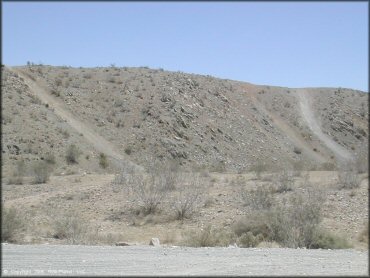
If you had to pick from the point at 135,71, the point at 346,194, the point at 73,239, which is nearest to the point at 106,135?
the point at 135,71

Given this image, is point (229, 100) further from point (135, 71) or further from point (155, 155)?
point (155, 155)

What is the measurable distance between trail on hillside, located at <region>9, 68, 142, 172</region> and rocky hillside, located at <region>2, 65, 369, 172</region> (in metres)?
0.34

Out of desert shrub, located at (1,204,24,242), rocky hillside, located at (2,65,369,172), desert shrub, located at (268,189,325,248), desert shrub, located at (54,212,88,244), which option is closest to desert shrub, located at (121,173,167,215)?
desert shrub, located at (54,212,88,244)

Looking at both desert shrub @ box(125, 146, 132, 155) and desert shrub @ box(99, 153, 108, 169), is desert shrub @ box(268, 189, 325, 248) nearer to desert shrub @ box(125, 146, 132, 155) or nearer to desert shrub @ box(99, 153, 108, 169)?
desert shrub @ box(99, 153, 108, 169)

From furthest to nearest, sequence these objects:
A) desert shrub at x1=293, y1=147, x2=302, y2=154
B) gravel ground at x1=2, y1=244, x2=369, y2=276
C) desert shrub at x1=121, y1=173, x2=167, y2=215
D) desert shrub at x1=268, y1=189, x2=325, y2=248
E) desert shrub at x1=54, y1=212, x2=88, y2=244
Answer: desert shrub at x1=293, y1=147, x2=302, y2=154 → desert shrub at x1=121, y1=173, x2=167, y2=215 → desert shrub at x1=54, y1=212, x2=88, y2=244 → desert shrub at x1=268, y1=189, x2=325, y2=248 → gravel ground at x1=2, y1=244, x2=369, y2=276

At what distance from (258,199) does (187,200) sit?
3037 millimetres

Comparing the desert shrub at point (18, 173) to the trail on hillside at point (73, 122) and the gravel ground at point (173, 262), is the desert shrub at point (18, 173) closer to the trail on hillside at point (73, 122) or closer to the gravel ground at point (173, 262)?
the trail on hillside at point (73, 122)

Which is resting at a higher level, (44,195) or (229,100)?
(229,100)

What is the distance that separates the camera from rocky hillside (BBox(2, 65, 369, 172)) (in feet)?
148

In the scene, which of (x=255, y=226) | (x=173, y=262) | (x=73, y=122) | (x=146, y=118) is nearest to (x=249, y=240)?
(x=255, y=226)

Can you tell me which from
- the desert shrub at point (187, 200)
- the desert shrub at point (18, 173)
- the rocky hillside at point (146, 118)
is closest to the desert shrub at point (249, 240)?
the desert shrub at point (187, 200)

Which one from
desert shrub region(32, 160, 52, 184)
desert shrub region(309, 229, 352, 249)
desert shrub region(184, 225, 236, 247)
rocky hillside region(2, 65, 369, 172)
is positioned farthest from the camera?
rocky hillside region(2, 65, 369, 172)

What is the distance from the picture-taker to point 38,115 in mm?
49406

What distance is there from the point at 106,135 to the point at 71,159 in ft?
32.0
